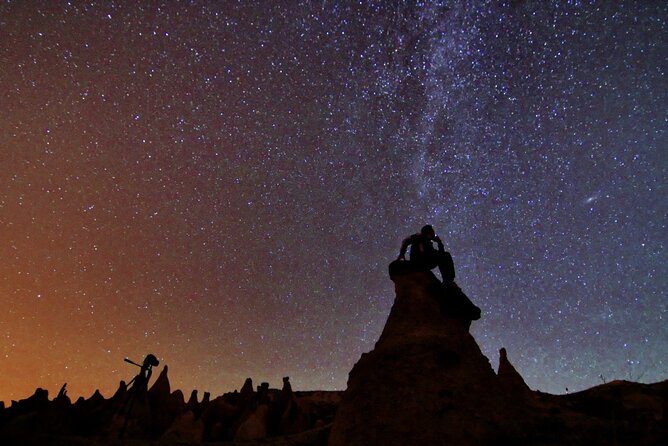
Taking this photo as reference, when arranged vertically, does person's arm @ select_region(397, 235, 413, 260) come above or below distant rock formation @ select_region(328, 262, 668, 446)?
above

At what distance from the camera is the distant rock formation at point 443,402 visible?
6676 millimetres

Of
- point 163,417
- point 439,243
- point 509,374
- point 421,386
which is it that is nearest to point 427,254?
point 439,243

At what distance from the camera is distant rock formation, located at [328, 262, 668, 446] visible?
6.68 meters

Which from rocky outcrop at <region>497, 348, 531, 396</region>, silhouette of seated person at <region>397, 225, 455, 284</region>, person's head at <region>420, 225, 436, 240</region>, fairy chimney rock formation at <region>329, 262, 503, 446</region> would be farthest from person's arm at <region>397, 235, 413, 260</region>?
rocky outcrop at <region>497, 348, 531, 396</region>

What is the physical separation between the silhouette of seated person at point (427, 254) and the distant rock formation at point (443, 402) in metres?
0.55

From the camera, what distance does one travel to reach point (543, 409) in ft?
30.0

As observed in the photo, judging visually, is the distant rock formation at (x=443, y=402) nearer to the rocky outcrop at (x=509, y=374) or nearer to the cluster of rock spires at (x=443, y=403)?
the cluster of rock spires at (x=443, y=403)

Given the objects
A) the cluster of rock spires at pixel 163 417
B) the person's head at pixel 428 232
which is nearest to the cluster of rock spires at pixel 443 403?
the cluster of rock spires at pixel 163 417

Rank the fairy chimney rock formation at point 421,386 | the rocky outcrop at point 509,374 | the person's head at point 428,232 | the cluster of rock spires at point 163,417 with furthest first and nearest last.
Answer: the cluster of rock spires at point 163,417
the rocky outcrop at point 509,374
the person's head at point 428,232
the fairy chimney rock formation at point 421,386

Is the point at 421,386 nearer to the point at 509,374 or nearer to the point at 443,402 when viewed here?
the point at 443,402

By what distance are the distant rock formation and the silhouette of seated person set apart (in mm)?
554

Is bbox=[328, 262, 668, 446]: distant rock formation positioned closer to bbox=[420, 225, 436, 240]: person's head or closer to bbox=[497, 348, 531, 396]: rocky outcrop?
bbox=[420, 225, 436, 240]: person's head

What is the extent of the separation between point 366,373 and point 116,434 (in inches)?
403

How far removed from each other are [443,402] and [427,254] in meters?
3.89
